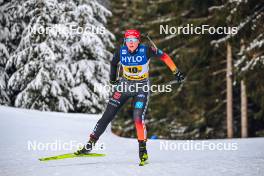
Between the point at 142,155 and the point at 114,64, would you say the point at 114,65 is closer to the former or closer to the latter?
the point at 114,64

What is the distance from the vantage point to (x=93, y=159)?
7.02 metres

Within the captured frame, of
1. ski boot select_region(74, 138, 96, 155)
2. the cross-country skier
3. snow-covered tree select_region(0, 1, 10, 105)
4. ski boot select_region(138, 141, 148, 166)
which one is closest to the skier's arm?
the cross-country skier

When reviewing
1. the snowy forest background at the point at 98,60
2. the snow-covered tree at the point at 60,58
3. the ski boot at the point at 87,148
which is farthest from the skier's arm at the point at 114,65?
the snow-covered tree at the point at 60,58

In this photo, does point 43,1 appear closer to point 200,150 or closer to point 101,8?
point 101,8

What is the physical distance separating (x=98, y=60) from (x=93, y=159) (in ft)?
39.9

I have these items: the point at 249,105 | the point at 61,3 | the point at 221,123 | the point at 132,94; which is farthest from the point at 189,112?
the point at 132,94

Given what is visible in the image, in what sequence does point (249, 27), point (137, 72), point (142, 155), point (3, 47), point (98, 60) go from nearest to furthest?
point (142, 155) → point (137, 72) → point (249, 27) → point (3, 47) → point (98, 60)

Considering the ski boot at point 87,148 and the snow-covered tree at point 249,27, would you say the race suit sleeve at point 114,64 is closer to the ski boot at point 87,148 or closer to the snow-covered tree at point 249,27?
the ski boot at point 87,148

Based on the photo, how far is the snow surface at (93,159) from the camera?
222 inches

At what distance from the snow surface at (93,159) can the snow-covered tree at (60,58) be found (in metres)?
5.63

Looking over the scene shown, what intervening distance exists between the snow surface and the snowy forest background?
5.60 metres

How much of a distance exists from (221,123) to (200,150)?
13.0m

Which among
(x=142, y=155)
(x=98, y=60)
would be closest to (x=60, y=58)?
(x=98, y=60)

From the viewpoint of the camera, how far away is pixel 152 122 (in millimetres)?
24875
